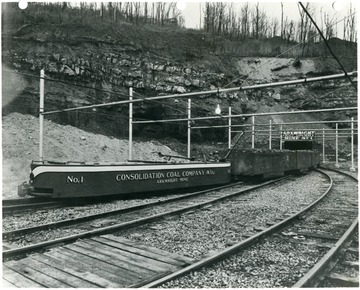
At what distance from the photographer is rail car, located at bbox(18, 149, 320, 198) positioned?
340 inches

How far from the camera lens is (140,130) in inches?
1016

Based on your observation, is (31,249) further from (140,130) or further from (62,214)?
(140,130)

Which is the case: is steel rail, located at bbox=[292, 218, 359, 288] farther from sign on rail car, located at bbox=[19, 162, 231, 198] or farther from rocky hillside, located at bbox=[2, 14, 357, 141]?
rocky hillside, located at bbox=[2, 14, 357, 141]

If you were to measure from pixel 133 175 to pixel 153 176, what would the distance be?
81 cm

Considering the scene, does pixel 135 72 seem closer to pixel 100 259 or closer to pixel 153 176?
pixel 153 176

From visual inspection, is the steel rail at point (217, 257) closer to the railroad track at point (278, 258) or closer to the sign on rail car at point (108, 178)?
the railroad track at point (278, 258)

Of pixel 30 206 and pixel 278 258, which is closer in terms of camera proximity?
pixel 278 258

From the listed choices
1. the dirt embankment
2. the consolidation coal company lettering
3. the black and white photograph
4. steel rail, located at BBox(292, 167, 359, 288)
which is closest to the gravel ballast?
the black and white photograph

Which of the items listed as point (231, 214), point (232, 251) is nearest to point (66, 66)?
point (231, 214)

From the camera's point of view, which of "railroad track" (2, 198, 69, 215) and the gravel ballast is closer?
the gravel ballast

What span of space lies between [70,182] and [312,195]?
7971 millimetres

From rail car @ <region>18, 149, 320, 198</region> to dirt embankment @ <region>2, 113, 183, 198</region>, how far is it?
1302 mm

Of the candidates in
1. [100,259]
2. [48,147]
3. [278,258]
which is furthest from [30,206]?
[48,147]

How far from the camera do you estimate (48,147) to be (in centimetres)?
1622
